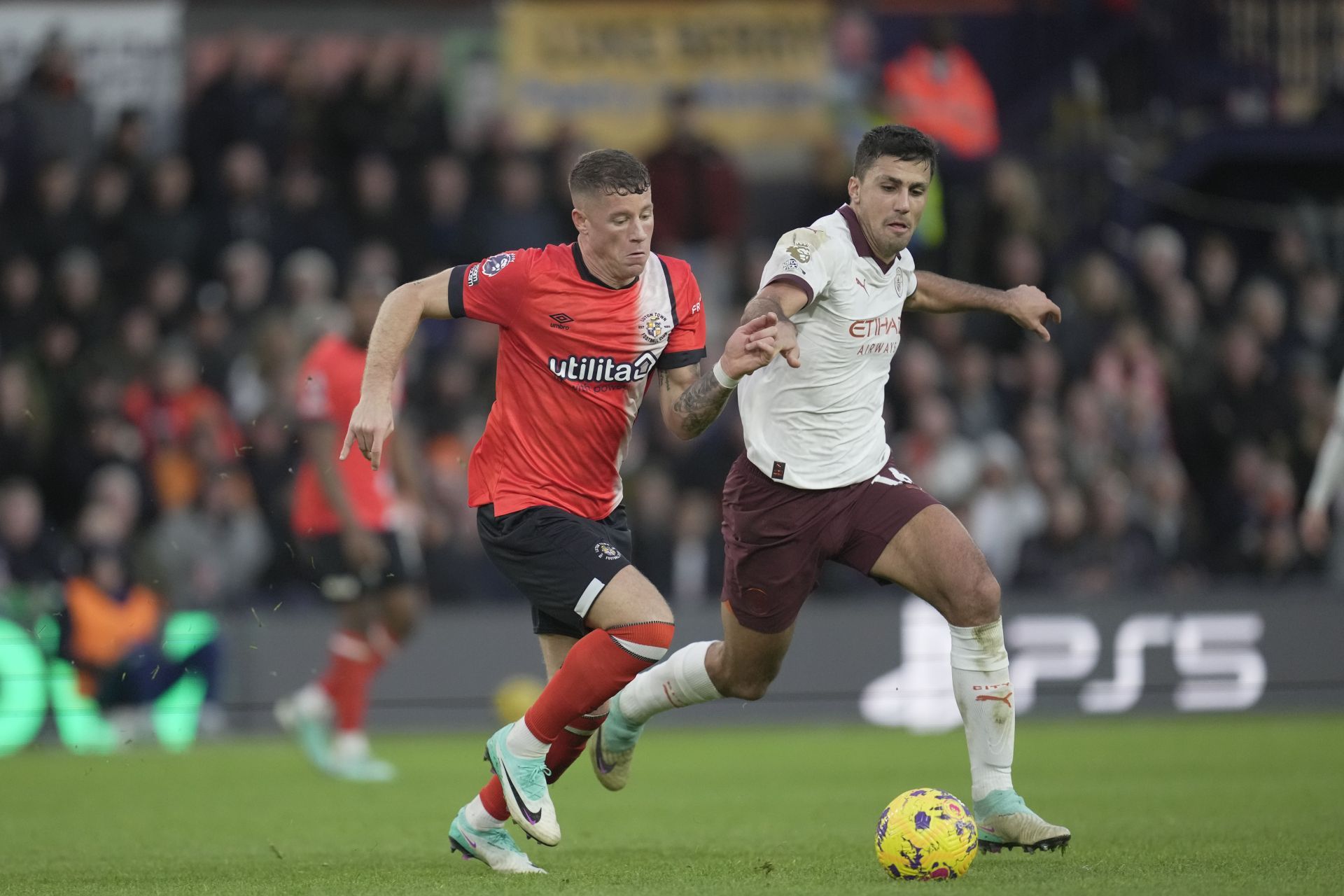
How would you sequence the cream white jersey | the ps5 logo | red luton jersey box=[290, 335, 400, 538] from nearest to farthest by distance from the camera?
the cream white jersey
red luton jersey box=[290, 335, 400, 538]
the ps5 logo

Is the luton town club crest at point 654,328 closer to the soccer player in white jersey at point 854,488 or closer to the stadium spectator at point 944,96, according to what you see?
the soccer player in white jersey at point 854,488

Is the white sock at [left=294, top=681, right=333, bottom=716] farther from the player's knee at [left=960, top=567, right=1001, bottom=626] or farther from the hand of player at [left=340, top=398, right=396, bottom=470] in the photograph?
the player's knee at [left=960, top=567, right=1001, bottom=626]

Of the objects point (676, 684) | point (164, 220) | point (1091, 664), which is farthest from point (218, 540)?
point (676, 684)

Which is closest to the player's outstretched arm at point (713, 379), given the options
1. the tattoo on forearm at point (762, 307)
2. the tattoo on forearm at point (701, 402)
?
the tattoo on forearm at point (701, 402)

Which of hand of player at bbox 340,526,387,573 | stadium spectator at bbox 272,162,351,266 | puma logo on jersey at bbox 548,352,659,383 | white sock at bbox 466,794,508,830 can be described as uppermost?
puma logo on jersey at bbox 548,352,659,383

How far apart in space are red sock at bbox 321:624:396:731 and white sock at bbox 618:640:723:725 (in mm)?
4094

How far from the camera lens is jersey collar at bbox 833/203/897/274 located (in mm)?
7355

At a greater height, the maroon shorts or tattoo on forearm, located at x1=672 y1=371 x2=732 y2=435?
tattoo on forearm, located at x1=672 y1=371 x2=732 y2=435

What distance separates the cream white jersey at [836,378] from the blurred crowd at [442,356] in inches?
247

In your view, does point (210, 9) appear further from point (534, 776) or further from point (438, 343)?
point (534, 776)

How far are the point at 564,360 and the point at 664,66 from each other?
11.6 m

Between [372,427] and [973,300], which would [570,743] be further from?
[973,300]

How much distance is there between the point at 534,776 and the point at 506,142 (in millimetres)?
10277

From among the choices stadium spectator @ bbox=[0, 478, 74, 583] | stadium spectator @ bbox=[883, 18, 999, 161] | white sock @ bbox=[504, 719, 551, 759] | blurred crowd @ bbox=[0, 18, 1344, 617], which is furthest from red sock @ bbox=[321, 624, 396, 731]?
stadium spectator @ bbox=[883, 18, 999, 161]
